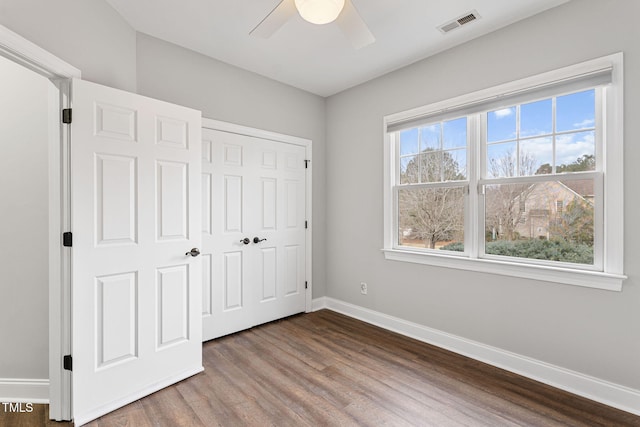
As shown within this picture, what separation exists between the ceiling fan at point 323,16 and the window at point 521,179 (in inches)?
49.1

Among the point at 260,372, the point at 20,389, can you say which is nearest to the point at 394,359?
the point at 260,372

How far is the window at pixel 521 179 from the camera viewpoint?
2.01 m

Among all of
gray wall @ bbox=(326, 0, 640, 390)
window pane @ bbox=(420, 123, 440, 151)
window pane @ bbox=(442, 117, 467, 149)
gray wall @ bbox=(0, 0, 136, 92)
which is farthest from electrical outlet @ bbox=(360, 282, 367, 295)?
gray wall @ bbox=(0, 0, 136, 92)

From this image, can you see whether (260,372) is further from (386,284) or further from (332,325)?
(386,284)

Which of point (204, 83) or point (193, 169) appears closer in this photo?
point (193, 169)

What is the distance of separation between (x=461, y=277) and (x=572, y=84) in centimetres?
167

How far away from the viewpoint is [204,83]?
2865mm

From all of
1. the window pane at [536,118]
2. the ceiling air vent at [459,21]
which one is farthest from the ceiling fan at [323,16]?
the window pane at [536,118]

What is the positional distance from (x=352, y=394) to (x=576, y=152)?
7.72ft

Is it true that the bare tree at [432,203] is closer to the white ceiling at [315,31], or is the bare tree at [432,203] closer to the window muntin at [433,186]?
the window muntin at [433,186]

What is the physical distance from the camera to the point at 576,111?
216 centimetres

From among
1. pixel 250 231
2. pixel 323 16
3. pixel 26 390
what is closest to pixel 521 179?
pixel 323 16

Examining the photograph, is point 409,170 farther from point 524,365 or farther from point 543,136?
point 524,365

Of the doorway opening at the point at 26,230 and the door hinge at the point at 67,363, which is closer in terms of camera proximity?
the door hinge at the point at 67,363
